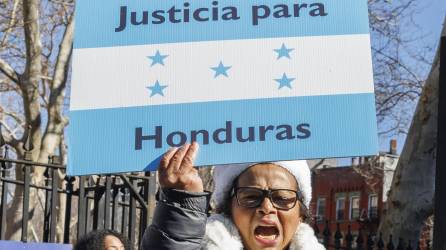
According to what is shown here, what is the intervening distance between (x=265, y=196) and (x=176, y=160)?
379mm

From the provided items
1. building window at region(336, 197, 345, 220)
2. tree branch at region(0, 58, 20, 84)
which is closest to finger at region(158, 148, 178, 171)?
tree branch at region(0, 58, 20, 84)

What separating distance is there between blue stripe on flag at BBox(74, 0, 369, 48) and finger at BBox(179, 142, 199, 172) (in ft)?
1.73

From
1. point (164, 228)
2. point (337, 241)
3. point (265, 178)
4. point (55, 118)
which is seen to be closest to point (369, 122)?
point (265, 178)

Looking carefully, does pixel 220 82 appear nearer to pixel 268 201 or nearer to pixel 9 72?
pixel 268 201

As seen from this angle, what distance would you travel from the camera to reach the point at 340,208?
199ft

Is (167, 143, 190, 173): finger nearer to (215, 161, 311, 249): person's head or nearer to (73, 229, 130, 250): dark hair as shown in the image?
(215, 161, 311, 249): person's head

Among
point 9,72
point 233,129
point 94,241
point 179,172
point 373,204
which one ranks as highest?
point 9,72

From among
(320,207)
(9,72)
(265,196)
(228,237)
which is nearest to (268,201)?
(265,196)

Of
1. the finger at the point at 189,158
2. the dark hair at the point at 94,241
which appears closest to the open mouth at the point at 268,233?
the finger at the point at 189,158

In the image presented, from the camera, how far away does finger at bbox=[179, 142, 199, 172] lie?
2.73 m

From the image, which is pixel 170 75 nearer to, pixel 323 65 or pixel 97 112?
pixel 97 112

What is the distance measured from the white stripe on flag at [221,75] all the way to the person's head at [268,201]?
0.76 feet

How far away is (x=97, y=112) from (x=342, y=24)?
81 cm

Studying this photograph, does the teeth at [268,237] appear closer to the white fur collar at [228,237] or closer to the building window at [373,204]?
the white fur collar at [228,237]
